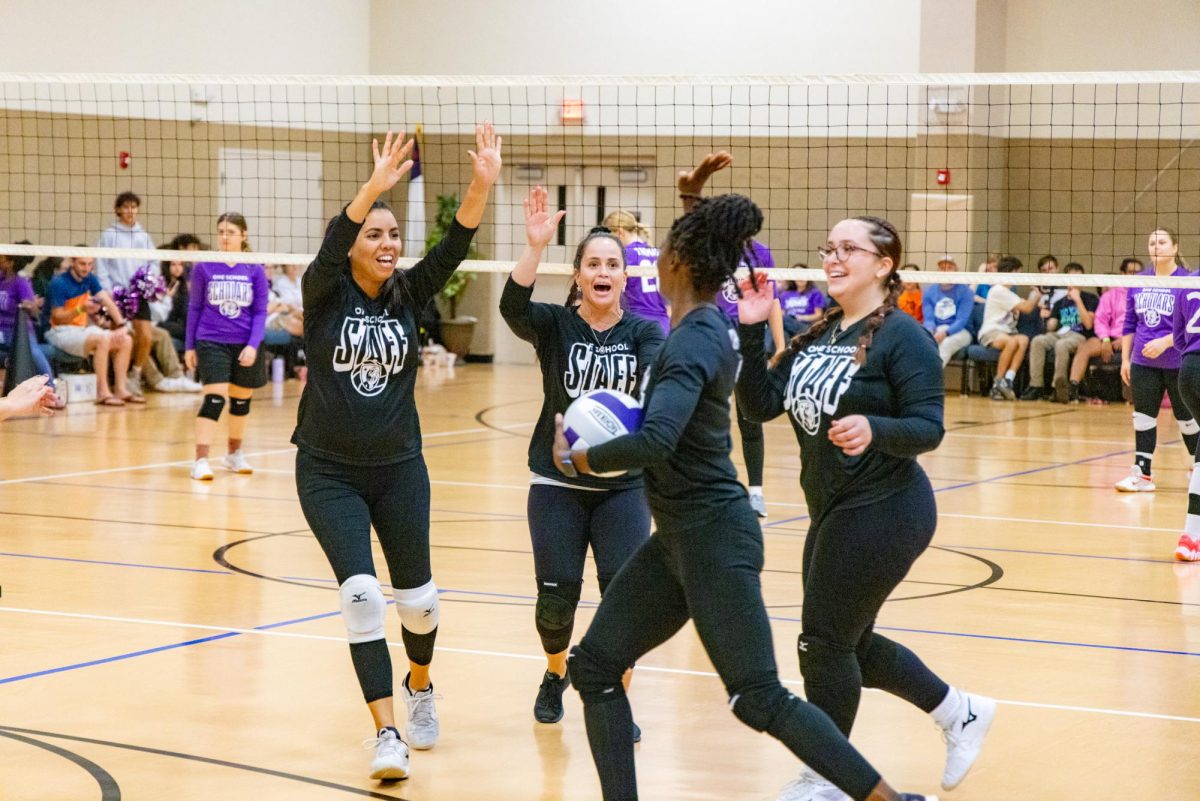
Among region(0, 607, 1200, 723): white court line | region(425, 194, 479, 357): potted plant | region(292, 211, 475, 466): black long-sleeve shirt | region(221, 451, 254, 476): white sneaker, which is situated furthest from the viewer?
region(425, 194, 479, 357): potted plant

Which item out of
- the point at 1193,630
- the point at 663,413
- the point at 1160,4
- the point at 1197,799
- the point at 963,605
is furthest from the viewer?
the point at 1160,4

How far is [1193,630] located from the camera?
6777 mm

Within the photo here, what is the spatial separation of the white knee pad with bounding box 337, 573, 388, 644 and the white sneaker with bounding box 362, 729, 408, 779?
30 cm

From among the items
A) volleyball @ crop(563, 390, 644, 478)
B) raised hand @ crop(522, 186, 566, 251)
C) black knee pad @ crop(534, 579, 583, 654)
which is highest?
raised hand @ crop(522, 186, 566, 251)

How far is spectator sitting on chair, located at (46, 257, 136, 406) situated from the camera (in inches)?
609

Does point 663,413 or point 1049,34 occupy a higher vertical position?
point 1049,34

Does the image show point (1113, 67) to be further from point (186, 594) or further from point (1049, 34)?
point (186, 594)

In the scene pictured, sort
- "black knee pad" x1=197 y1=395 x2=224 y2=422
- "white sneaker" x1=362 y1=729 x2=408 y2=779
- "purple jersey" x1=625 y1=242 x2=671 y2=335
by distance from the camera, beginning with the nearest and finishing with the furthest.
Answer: "white sneaker" x1=362 y1=729 x2=408 y2=779
"purple jersey" x1=625 y1=242 x2=671 y2=335
"black knee pad" x1=197 y1=395 x2=224 y2=422

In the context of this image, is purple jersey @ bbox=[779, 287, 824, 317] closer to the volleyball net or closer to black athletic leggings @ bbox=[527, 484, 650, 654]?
the volleyball net

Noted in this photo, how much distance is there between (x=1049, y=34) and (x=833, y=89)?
9.13 ft

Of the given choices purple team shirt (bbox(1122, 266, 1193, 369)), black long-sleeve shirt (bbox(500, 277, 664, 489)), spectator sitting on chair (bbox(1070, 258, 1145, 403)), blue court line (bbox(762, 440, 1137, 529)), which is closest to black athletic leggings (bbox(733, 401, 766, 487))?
blue court line (bbox(762, 440, 1137, 529))

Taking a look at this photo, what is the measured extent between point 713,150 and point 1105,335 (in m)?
5.05

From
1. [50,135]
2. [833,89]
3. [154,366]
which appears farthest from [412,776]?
[833,89]

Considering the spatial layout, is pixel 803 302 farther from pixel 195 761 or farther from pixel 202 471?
pixel 195 761
